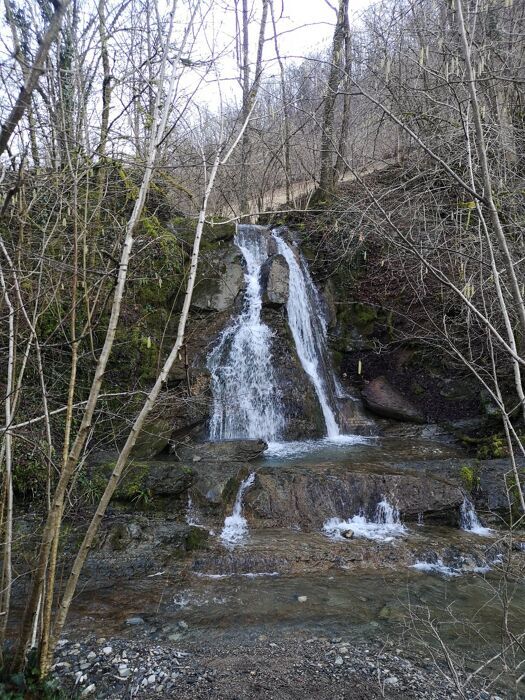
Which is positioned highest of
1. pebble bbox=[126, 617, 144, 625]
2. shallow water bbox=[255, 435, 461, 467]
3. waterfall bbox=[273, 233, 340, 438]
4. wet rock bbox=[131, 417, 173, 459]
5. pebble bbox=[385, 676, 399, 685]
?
waterfall bbox=[273, 233, 340, 438]

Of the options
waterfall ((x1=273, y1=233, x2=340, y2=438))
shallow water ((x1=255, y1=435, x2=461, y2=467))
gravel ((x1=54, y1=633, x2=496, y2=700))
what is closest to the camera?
gravel ((x1=54, y1=633, x2=496, y2=700))

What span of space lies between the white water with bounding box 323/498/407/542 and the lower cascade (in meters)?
3.26

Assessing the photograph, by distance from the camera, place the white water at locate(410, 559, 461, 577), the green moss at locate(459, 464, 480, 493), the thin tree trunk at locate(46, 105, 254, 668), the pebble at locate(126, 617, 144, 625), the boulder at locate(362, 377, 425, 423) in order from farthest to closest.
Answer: the boulder at locate(362, 377, 425, 423)
the green moss at locate(459, 464, 480, 493)
the white water at locate(410, 559, 461, 577)
the pebble at locate(126, 617, 144, 625)
the thin tree trunk at locate(46, 105, 254, 668)

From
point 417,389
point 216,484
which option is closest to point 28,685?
point 216,484

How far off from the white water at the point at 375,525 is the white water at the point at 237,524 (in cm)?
103

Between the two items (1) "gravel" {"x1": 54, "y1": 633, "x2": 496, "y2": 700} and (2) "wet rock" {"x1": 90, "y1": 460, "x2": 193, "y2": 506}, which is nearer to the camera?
(1) "gravel" {"x1": 54, "y1": 633, "x2": 496, "y2": 700}

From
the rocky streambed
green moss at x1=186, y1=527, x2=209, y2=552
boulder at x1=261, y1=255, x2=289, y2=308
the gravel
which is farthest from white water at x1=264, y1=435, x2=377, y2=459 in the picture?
the gravel

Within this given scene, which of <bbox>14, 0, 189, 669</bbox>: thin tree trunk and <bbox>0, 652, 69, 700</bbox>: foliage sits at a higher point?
<bbox>14, 0, 189, 669</bbox>: thin tree trunk

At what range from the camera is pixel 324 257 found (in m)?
12.4

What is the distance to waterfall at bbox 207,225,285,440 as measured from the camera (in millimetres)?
9430

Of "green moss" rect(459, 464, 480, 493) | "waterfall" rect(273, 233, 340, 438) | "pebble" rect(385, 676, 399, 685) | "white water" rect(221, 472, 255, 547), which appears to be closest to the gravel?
"pebble" rect(385, 676, 399, 685)

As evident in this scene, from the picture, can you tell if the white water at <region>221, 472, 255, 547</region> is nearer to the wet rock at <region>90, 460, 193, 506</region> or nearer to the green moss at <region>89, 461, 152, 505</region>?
the wet rock at <region>90, 460, 193, 506</region>

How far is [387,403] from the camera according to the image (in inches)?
406

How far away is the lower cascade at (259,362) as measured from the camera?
31.2 feet
